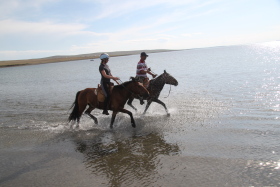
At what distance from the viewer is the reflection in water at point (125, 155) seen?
547 centimetres

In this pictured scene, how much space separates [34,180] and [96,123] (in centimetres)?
482

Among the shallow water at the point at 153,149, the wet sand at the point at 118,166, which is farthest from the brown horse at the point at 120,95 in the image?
the wet sand at the point at 118,166

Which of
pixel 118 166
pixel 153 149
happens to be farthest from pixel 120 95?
pixel 118 166

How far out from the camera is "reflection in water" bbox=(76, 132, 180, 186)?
5.47 metres

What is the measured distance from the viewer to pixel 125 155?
664 centimetres

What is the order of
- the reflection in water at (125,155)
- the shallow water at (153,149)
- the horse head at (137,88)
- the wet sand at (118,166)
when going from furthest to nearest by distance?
the horse head at (137,88) < the reflection in water at (125,155) < the shallow water at (153,149) < the wet sand at (118,166)

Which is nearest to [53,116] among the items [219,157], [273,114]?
[219,157]

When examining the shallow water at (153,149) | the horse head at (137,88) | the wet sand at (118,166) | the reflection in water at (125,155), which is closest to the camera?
the wet sand at (118,166)

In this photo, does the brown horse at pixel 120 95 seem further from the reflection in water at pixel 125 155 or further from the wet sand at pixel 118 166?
the wet sand at pixel 118 166

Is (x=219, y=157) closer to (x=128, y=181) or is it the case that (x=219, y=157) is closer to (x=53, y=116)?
(x=128, y=181)

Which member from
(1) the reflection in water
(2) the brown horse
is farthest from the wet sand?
(2) the brown horse

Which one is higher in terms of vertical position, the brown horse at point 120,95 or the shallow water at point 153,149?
the brown horse at point 120,95

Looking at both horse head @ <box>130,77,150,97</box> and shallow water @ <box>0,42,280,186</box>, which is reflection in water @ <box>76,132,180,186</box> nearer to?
shallow water @ <box>0,42,280,186</box>

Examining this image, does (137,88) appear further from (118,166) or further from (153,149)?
(118,166)
